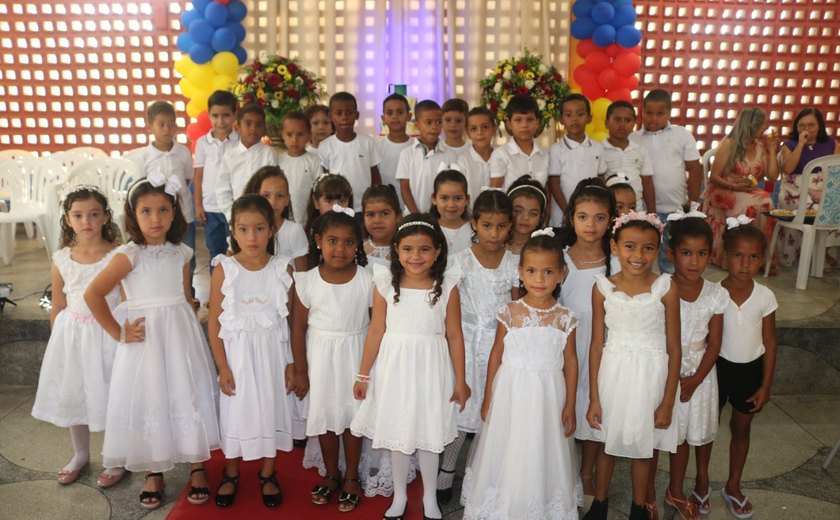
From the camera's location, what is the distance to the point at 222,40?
723 centimetres

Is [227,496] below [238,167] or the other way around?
below

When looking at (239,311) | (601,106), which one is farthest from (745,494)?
(601,106)

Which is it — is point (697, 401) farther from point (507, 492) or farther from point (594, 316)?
point (507, 492)

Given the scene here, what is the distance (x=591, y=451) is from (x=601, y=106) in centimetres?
539

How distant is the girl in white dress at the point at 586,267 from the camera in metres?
2.96

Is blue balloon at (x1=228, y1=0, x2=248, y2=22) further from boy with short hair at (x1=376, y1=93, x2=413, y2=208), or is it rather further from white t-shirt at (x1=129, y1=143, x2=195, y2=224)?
boy with short hair at (x1=376, y1=93, x2=413, y2=208)

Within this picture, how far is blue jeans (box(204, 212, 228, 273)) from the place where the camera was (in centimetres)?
470

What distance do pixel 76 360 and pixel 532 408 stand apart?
2.10 m

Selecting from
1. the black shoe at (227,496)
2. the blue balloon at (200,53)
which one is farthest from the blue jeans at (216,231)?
the blue balloon at (200,53)

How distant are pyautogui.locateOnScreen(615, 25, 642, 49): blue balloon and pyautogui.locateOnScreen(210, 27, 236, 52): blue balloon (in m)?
4.43

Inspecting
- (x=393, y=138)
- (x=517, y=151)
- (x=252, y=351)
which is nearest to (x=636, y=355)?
(x=252, y=351)

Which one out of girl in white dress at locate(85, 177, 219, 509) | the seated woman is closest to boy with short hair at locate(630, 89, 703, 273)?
the seated woman

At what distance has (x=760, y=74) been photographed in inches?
356

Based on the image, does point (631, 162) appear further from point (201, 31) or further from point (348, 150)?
point (201, 31)
